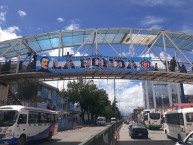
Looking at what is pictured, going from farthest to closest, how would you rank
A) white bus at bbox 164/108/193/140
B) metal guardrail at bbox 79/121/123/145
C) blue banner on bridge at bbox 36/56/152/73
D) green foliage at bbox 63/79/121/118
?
green foliage at bbox 63/79/121/118 → blue banner on bridge at bbox 36/56/152/73 → white bus at bbox 164/108/193/140 → metal guardrail at bbox 79/121/123/145

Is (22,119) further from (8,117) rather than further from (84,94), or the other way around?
(84,94)

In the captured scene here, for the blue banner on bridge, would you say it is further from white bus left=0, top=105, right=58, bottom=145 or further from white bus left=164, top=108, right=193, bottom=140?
white bus left=164, top=108, right=193, bottom=140

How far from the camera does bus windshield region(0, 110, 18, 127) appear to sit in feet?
56.5

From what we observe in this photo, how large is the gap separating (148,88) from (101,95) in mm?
76655

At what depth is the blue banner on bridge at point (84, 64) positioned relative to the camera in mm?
20969

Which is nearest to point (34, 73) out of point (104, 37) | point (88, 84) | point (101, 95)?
point (104, 37)

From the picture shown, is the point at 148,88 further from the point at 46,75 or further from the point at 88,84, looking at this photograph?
the point at 46,75

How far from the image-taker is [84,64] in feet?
69.4

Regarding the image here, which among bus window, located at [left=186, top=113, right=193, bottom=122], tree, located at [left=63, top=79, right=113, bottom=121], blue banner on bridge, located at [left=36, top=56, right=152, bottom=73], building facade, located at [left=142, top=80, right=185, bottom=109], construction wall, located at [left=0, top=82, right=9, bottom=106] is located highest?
building facade, located at [left=142, top=80, right=185, bottom=109]

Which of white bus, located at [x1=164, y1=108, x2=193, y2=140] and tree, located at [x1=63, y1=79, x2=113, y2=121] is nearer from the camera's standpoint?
white bus, located at [x1=164, y1=108, x2=193, y2=140]

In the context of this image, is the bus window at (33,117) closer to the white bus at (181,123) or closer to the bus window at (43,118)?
the bus window at (43,118)

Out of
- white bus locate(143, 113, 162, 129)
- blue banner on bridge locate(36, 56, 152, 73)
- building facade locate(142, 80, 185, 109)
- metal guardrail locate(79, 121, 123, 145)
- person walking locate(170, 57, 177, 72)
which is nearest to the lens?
metal guardrail locate(79, 121, 123, 145)

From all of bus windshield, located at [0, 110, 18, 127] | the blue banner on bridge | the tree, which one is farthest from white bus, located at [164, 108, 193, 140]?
the tree

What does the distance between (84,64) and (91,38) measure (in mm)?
5687
